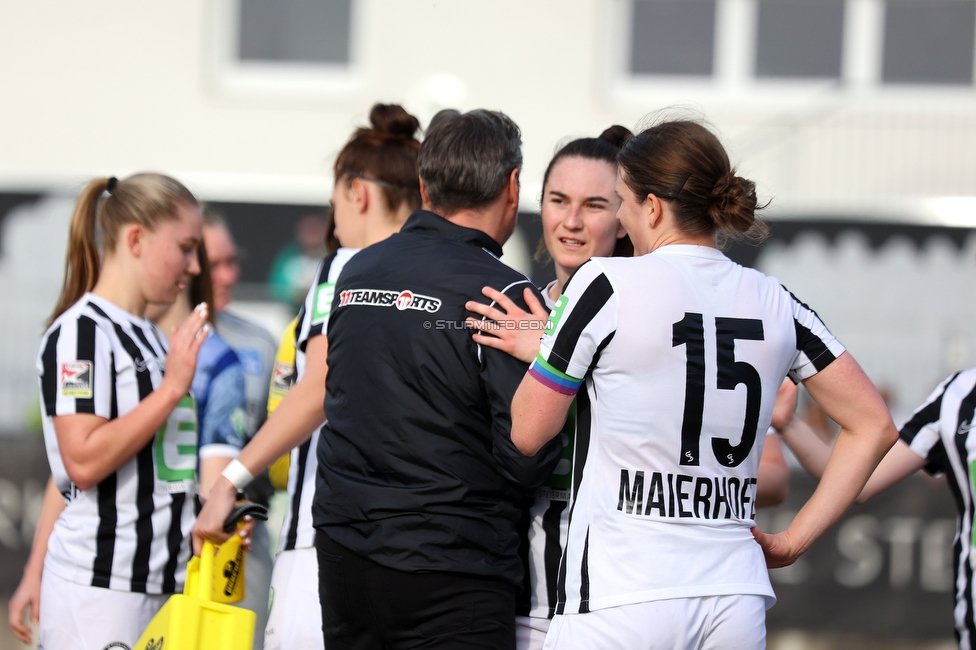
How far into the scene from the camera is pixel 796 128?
10.9 meters

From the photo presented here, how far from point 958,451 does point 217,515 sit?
2225mm

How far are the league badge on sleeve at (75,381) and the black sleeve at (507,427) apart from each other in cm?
128

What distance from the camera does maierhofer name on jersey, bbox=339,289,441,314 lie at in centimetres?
222

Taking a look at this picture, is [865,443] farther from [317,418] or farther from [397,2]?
[397,2]

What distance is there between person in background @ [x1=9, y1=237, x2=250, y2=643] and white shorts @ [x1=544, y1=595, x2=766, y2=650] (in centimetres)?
180

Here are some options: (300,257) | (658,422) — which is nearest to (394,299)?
(658,422)

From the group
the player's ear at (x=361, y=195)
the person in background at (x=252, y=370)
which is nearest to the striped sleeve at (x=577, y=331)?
the player's ear at (x=361, y=195)

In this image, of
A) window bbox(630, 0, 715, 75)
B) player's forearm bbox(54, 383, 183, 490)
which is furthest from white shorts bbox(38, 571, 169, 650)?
window bbox(630, 0, 715, 75)

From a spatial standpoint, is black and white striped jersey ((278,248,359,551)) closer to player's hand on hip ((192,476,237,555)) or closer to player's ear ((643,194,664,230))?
player's hand on hip ((192,476,237,555))

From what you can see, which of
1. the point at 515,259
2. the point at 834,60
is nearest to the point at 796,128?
the point at 834,60

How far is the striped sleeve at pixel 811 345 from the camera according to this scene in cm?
217

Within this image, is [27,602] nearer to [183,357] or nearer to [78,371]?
[78,371]

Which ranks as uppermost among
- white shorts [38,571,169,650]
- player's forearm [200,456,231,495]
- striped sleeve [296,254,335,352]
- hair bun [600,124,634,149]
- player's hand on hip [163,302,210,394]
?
hair bun [600,124,634,149]

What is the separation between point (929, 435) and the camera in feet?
10.3
